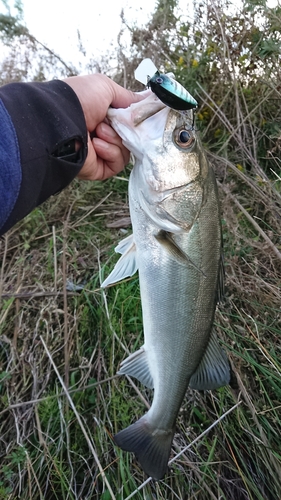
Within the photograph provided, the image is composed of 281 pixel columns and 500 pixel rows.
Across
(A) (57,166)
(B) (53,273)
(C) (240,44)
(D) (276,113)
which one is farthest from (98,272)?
(C) (240,44)

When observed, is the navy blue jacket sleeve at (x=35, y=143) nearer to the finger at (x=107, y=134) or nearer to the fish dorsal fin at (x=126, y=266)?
the finger at (x=107, y=134)

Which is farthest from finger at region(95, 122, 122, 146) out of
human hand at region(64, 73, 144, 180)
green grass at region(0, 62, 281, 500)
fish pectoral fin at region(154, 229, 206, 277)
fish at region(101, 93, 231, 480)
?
green grass at region(0, 62, 281, 500)

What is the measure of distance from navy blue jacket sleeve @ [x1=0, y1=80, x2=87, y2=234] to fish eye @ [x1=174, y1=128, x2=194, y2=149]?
1.32 feet

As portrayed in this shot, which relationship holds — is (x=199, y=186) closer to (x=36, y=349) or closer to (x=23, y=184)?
(x=23, y=184)

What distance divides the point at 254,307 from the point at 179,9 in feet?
11.3

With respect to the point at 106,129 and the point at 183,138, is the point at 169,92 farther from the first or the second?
the point at 106,129

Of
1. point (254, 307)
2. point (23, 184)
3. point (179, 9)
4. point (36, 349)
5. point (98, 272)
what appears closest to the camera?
point (23, 184)

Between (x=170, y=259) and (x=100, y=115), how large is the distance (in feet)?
2.40

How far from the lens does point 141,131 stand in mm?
1410

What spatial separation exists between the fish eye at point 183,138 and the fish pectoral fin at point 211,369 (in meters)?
0.80

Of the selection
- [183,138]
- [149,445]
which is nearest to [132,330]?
[149,445]

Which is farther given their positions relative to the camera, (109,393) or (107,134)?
(109,393)

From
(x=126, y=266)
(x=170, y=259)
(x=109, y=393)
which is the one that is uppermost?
(x=170, y=259)

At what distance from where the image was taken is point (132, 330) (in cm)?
262
